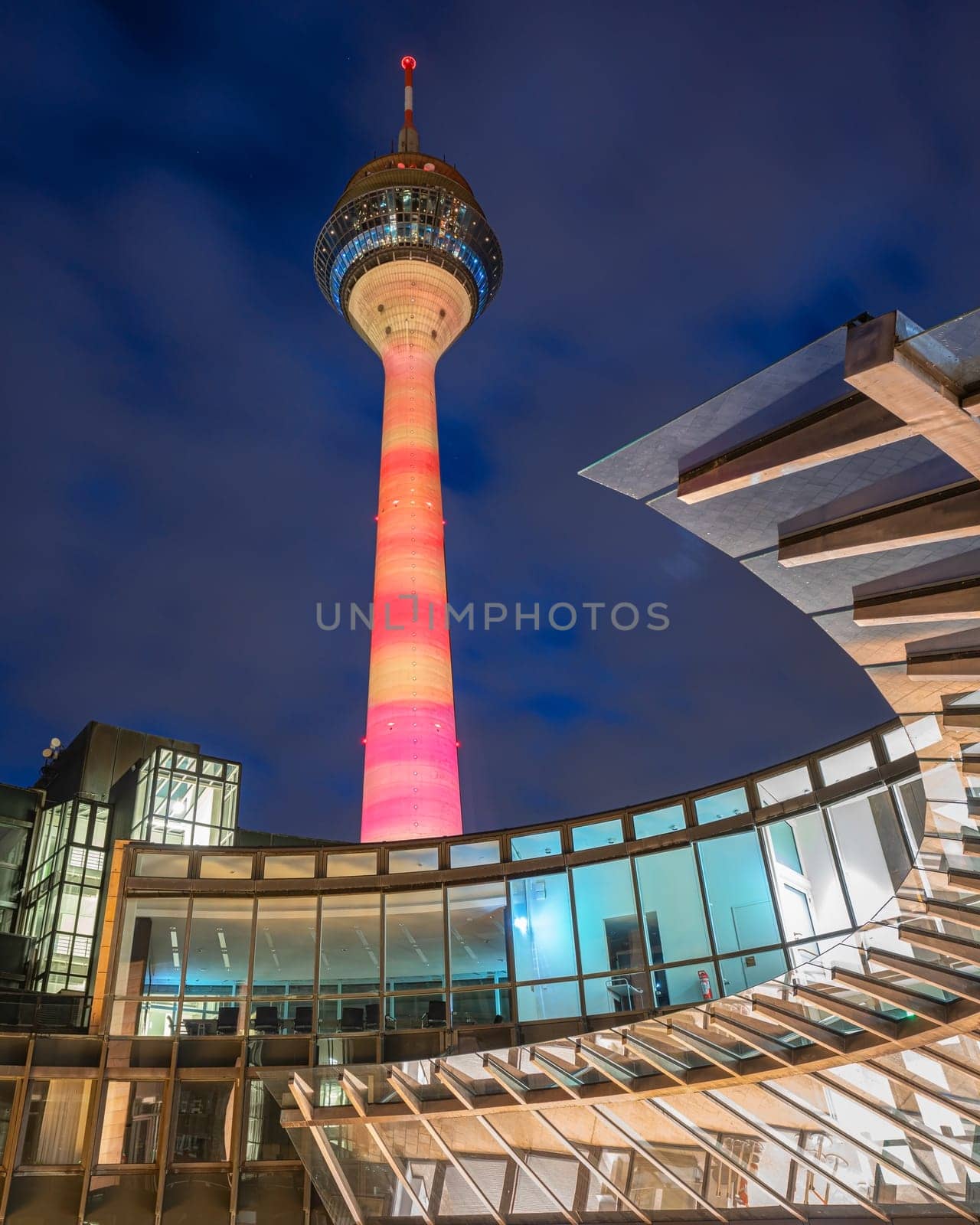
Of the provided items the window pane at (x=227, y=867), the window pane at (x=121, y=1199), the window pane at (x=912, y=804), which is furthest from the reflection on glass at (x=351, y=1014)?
the window pane at (x=912, y=804)

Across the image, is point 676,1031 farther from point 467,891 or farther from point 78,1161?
point 78,1161

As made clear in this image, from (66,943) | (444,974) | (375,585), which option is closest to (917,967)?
(444,974)

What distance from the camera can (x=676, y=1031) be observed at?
1444cm

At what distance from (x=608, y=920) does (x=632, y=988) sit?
1553 mm

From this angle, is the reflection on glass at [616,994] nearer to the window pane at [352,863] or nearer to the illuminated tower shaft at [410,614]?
the window pane at [352,863]

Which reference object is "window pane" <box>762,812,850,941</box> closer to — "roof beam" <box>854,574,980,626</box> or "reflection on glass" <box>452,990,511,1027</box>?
"reflection on glass" <box>452,990,511,1027</box>

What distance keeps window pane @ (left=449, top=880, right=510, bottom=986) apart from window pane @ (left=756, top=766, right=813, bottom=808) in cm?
684

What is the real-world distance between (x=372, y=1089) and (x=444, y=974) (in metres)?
6.68

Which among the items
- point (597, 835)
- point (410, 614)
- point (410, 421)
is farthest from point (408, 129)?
point (597, 835)

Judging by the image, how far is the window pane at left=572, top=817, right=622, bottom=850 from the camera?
977 inches

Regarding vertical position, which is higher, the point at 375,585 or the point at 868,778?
the point at 375,585

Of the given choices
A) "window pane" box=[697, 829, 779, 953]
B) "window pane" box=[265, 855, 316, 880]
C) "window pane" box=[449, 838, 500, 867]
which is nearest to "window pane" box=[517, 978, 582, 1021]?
"window pane" box=[449, 838, 500, 867]

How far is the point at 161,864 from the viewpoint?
2562 cm

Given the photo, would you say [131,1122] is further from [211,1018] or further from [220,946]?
[220,946]
